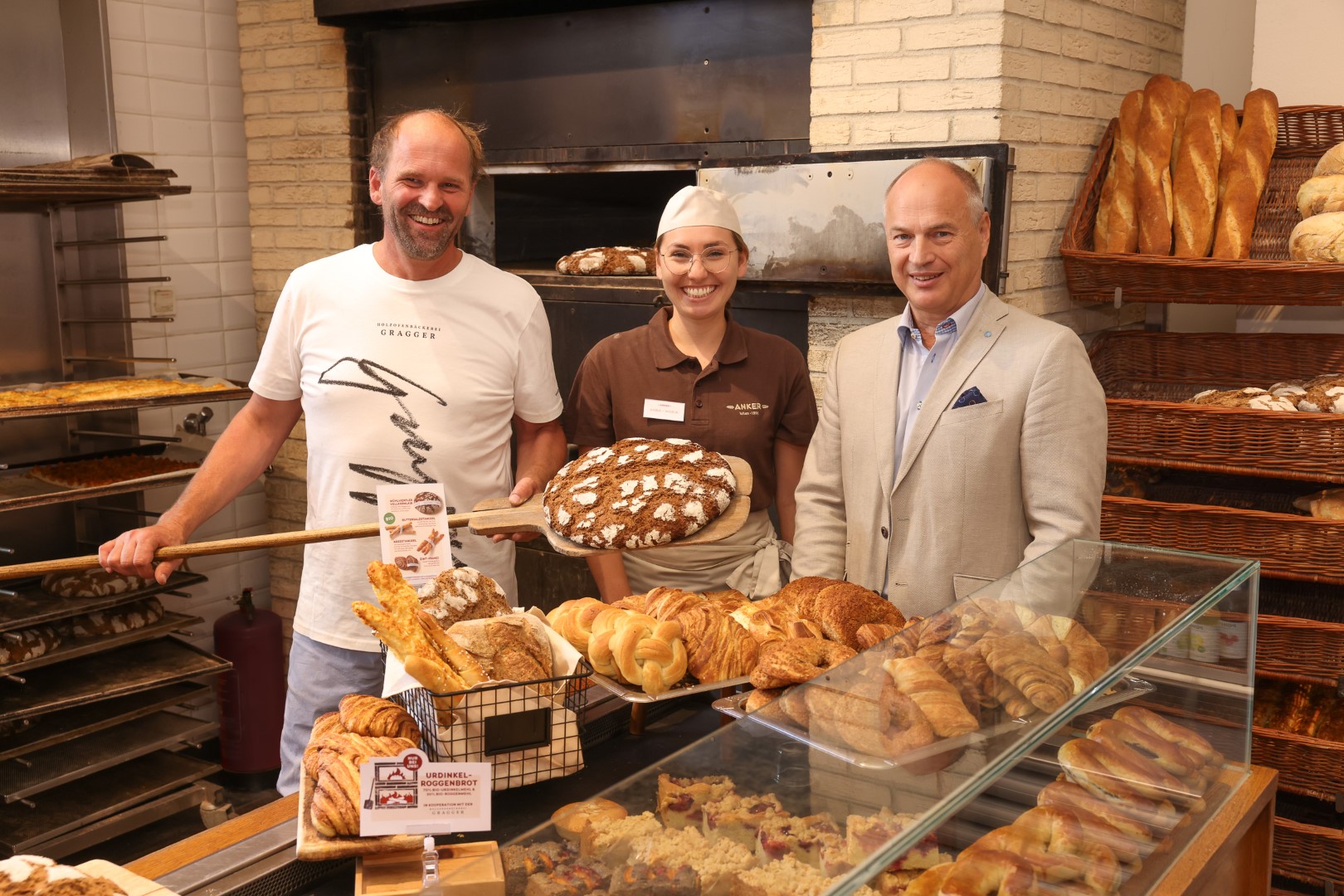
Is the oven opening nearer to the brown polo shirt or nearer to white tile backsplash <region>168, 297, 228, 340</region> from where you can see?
white tile backsplash <region>168, 297, 228, 340</region>

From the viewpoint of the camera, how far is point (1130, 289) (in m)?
3.21

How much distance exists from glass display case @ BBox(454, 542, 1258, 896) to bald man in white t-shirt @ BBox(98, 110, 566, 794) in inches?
42.6

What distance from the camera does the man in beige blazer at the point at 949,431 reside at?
222 centimetres

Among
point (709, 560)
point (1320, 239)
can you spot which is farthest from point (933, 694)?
point (1320, 239)

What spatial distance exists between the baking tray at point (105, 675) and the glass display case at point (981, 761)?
8.40ft

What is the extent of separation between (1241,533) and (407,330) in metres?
2.13

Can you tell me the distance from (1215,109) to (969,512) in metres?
1.77

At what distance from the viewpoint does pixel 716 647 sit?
1663 mm

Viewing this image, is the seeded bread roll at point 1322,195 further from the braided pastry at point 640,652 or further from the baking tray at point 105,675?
the baking tray at point 105,675

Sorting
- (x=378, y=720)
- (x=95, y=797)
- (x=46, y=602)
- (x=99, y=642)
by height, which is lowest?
(x=95, y=797)

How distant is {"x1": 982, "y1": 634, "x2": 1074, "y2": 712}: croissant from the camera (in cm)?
137

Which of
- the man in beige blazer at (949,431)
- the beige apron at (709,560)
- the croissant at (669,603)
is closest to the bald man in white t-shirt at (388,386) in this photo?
the beige apron at (709,560)

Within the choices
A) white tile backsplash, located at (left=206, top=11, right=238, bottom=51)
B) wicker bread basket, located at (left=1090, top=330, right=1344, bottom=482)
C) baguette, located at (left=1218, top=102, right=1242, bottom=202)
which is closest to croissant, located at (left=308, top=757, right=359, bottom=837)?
wicker bread basket, located at (left=1090, top=330, right=1344, bottom=482)

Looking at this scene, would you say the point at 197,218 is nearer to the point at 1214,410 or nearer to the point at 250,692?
the point at 250,692
